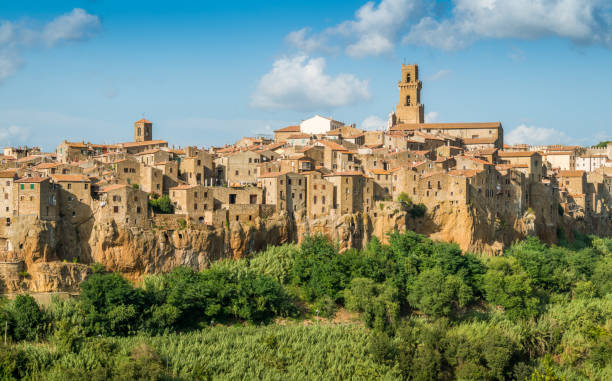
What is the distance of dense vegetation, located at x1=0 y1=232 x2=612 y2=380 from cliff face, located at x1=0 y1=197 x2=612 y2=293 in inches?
54.3

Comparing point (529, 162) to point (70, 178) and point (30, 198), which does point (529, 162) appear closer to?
point (70, 178)

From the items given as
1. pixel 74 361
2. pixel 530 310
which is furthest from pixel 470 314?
pixel 74 361

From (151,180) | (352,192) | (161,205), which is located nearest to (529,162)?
(352,192)

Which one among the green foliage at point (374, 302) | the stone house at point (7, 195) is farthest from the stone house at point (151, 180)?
the green foliage at point (374, 302)

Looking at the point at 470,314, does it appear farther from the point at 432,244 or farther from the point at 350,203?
the point at 350,203

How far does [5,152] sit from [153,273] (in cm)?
3607

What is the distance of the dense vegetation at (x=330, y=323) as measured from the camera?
158 ft

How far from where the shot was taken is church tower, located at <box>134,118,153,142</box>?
92812 mm

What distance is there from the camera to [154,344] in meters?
49.7

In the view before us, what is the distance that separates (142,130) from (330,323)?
148 ft

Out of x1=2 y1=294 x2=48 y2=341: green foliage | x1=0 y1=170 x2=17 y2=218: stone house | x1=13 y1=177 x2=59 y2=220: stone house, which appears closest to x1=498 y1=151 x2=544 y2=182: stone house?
x1=13 y1=177 x2=59 y2=220: stone house

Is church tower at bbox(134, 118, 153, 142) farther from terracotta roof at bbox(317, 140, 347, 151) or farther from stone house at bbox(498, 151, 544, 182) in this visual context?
stone house at bbox(498, 151, 544, 182)

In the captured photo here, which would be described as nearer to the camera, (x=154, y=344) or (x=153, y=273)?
(x=154, y=344)

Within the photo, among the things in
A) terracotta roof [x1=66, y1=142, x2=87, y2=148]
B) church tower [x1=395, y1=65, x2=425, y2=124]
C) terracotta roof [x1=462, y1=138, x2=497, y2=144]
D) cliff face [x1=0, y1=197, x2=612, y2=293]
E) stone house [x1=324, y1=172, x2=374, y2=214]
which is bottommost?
cliff face [x1=0, y1=197, x2=612, y2=293]
